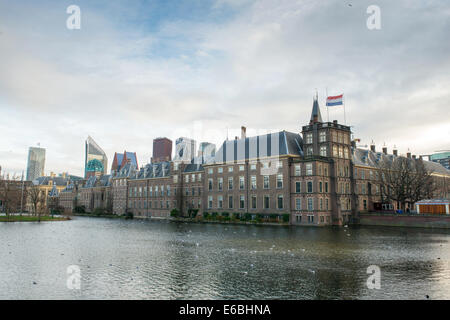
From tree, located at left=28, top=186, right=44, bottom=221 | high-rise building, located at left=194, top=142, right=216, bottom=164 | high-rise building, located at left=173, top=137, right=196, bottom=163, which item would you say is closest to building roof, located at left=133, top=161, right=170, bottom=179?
high-rise building, located at left=173, top=137, right=196, bottom=163

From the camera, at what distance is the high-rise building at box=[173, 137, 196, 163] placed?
301 ft

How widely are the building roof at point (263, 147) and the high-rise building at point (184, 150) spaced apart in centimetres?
1707

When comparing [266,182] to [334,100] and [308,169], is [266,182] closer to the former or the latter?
[308,169]

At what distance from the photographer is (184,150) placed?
304 ft

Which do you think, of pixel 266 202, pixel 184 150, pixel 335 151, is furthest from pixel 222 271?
pixel 184 150

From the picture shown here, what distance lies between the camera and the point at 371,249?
29.2 meters

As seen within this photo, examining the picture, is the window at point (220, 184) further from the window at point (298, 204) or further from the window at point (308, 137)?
the window at point (308, 137)

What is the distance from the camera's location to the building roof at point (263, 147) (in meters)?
65.8

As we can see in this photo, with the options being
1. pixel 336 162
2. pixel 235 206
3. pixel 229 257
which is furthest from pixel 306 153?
pixel 229 257

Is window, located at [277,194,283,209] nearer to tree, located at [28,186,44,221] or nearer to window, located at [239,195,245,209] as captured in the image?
window, located at [239,195,245,209]

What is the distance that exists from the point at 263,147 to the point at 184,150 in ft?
99.9

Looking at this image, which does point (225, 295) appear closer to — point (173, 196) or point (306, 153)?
point (306, 153)

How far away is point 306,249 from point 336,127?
40016mm

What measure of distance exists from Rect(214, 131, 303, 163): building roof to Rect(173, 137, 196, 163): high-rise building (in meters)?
17.1
